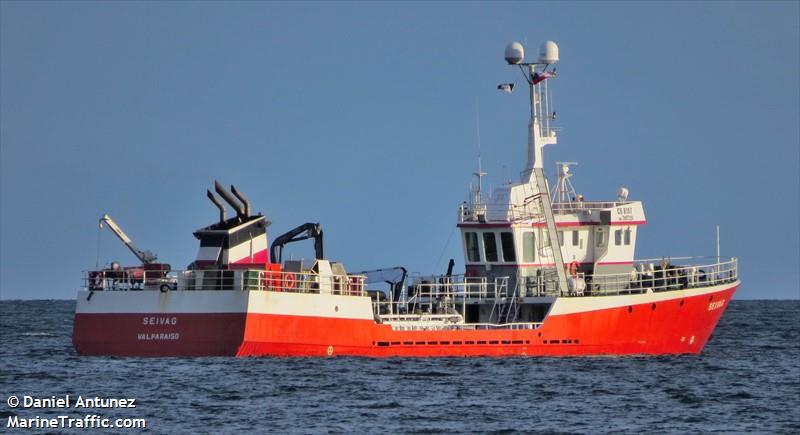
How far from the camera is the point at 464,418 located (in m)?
A: 33.9

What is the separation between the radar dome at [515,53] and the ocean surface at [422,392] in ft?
29.9

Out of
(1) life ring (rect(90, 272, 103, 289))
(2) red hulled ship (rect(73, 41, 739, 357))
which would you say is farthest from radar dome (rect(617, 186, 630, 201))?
(1) life ring (rect(90, 272, 103, 289))

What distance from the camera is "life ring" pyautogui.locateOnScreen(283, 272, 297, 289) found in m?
43.4

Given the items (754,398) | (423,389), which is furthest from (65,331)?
(754,398)

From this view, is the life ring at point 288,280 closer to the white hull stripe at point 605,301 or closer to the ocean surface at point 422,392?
the ocean surface at point 422,392

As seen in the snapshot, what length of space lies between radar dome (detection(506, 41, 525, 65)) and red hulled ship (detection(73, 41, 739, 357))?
0.14 ft

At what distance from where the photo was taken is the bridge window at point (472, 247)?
4866 centimetres

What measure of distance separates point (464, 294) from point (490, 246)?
73.7 inches

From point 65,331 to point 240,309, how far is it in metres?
25.3

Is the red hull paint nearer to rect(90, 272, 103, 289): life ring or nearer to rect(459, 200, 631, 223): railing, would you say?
rect(90, 272, 103, 289): life ring

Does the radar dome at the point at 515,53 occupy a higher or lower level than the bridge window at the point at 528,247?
higher

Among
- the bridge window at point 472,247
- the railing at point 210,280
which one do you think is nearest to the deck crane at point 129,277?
the railing at point 210,280

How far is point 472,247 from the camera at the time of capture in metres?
48.8

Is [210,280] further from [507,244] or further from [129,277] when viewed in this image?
[507,244]
